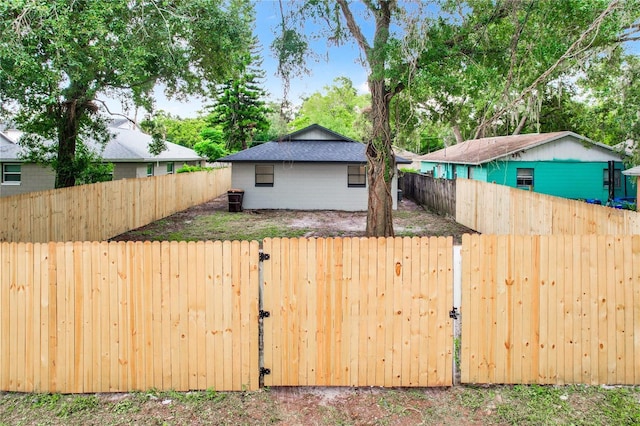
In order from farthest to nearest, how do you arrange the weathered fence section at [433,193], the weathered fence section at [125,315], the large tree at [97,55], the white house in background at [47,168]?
the white house in background at [47,168], the weathered fence section at [433,193], the large tree at [97,55], the weathered fence section at [125,315]

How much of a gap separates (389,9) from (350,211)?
37.5 ft

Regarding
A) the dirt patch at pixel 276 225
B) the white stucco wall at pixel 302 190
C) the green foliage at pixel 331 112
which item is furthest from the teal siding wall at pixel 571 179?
the green foliage at pixel 331 112

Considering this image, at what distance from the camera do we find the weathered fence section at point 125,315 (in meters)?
4.85

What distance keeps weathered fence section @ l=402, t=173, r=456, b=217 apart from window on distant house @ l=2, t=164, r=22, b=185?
60.6ft

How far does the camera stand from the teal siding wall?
69.1 feet

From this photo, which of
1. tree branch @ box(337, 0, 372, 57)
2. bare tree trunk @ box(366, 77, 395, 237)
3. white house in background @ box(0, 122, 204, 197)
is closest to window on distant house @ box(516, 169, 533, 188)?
bare tree trunk @ box(366, 77, 395, 237)

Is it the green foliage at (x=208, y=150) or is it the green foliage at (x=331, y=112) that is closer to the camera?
the green foliage at (x=208, y=150)

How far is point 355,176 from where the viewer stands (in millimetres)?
22859

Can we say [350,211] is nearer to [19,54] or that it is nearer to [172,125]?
[19,54]

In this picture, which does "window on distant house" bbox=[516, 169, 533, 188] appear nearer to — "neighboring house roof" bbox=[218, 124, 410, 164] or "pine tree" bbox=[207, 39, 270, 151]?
"neighboring house roof" bbox=[218, 124, 410, 164]

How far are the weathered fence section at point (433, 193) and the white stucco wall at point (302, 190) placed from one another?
9.90ft

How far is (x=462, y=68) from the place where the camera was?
12188 millimetres

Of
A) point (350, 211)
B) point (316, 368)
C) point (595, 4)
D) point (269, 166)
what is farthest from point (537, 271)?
point (269, 166)

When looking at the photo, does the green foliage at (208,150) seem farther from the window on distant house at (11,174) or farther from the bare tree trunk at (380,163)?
the bare tree trunk at (380,163)
